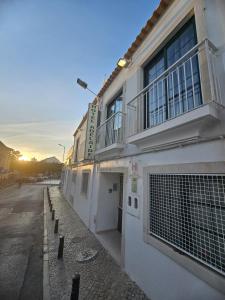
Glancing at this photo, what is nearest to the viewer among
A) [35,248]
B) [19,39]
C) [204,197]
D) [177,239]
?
[204,197]

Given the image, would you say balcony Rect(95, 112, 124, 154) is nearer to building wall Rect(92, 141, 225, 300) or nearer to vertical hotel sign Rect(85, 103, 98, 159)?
vertical hotel sign Rect(85, 103, 98, 159)

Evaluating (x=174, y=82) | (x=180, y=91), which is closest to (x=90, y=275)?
(x=180, y=91)

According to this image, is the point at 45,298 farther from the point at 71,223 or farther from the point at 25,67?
the point at 25,67

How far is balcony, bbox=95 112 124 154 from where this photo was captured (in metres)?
5.26

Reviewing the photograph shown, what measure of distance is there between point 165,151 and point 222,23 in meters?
2.74

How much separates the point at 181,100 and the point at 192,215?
96.4 inches

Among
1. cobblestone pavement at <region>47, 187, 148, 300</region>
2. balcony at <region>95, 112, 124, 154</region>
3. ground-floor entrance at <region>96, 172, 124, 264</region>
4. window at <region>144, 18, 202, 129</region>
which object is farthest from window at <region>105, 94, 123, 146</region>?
cobblestone pavement at <region>47, 187, 148, 300</region>

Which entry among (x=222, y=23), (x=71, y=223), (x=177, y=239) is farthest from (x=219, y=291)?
(x=71, y=223)

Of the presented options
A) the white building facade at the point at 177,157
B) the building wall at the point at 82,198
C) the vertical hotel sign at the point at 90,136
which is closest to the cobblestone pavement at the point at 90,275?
the white building facade at the point at 177,157

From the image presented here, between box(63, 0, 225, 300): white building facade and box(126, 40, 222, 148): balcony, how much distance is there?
19 mm

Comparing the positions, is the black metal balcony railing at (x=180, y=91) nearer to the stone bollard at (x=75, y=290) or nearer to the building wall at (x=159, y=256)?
the building wall at (x=159, y=256)

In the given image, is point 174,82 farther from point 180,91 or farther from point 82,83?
point 82,83

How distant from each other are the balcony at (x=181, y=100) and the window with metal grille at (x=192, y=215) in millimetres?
881

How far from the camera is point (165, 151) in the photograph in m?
3.26
